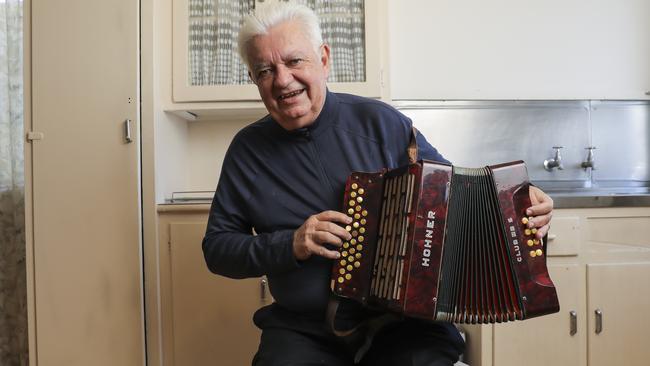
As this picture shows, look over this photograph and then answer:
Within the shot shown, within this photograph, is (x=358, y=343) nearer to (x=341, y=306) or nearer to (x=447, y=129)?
(x=341, y=306)

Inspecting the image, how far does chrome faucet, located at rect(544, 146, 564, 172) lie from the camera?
1.99m

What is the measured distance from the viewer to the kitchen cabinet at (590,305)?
137cm

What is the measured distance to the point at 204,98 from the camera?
69.1 inches

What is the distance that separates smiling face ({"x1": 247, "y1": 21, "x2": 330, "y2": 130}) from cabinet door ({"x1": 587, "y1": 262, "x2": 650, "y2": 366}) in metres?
1.11

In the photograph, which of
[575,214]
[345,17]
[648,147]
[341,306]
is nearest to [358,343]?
[341,306]

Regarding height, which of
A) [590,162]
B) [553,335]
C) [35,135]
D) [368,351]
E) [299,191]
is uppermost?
[35,135]

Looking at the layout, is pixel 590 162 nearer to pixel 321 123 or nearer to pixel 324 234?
pixel 321 123

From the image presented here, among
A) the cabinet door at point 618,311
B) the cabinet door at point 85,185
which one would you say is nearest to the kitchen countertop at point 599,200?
the cabinet door at point 618,311

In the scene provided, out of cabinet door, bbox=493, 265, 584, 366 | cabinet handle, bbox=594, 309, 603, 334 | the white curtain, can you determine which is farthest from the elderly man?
the white curtain

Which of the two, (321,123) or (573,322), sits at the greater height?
(321,123)

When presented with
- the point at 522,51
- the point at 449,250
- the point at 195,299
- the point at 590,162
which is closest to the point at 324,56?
the point at 449,250

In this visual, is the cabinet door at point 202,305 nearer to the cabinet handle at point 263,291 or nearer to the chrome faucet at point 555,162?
the cabinet handle at point 263,291

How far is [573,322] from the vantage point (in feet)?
4.55

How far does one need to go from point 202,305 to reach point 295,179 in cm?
88
